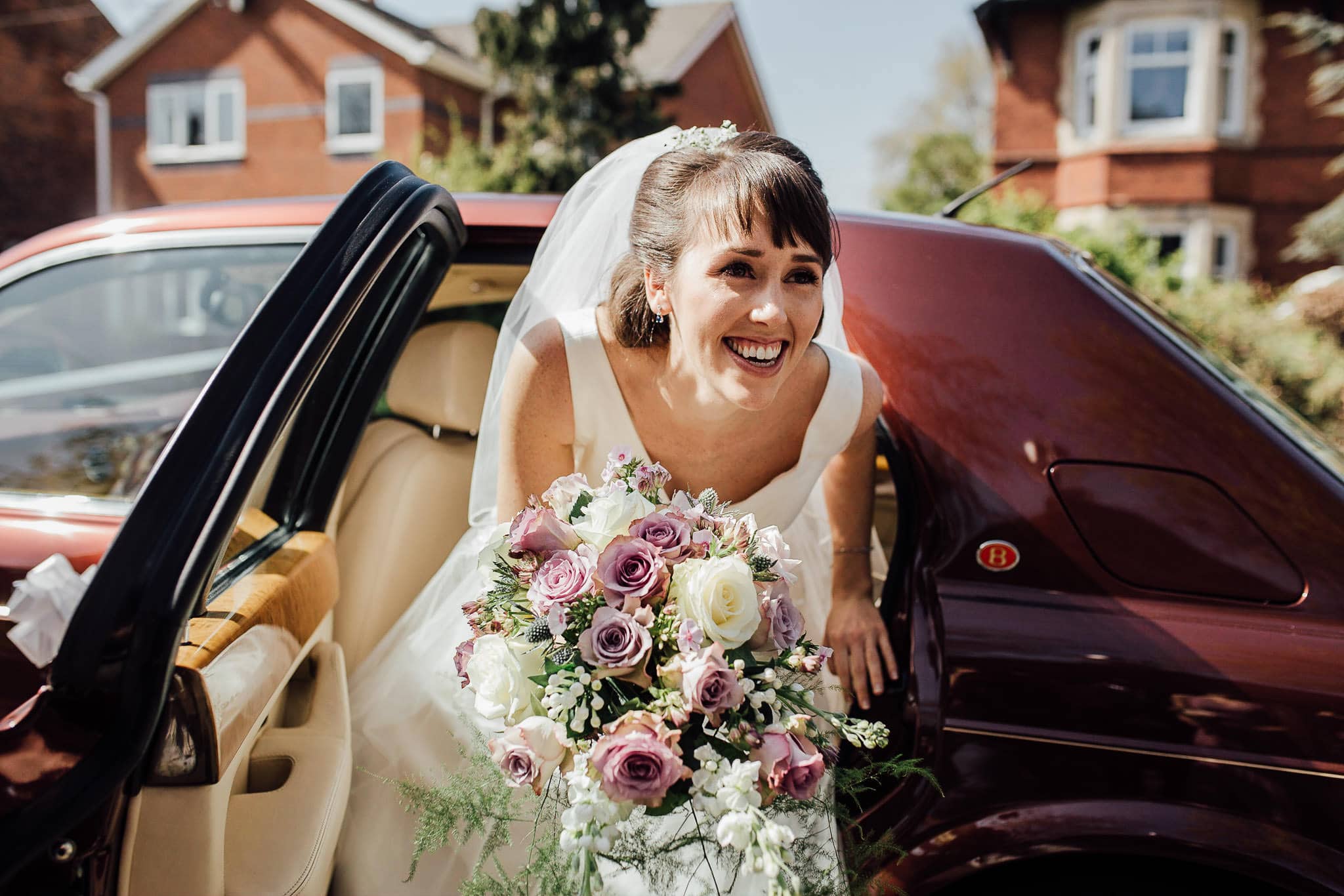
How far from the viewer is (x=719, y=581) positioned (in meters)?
1.39

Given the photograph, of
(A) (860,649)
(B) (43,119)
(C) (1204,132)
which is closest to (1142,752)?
(A) (860,649)

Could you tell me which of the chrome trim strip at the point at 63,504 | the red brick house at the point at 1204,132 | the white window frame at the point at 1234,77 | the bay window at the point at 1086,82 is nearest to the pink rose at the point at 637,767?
the chrome trim strip at the point at 63,504

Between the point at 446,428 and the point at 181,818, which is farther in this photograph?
the point at 446,428

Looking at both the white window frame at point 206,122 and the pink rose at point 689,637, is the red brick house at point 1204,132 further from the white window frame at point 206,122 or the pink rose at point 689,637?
the pink rose at point 689,637

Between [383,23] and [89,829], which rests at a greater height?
[383,23]

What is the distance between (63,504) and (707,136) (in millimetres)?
1562

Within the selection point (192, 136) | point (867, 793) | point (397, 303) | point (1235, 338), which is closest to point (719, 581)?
point (867, 793)

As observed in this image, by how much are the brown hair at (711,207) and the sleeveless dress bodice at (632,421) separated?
10 centimetres

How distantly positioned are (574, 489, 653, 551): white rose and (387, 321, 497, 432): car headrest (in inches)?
46.2

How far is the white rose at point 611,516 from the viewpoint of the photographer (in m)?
1.52

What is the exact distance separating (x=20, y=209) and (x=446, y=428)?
2182 centimetres

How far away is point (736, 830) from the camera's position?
1.27 m

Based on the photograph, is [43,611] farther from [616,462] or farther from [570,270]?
[570,270]

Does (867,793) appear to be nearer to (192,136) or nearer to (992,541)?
(992,541)
